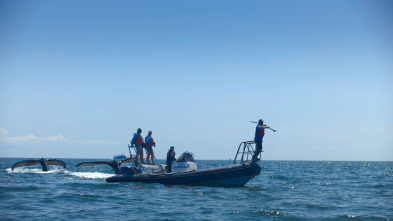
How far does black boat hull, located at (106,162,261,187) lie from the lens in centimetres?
1757

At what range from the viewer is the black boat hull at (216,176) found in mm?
17569

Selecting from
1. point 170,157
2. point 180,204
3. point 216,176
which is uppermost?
point 170,157

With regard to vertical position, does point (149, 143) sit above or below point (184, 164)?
above

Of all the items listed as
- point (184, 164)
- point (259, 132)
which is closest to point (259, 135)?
point (259, 132)

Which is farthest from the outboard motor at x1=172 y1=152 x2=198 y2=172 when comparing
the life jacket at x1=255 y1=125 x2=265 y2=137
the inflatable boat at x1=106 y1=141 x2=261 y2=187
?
the life jacket at x1=255 y1=125 x2=265 y2=137

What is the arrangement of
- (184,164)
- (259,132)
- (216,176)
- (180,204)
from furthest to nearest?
(184,164) < (216,176) < (259,132) < (180,204)

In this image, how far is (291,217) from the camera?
11492 millimetres

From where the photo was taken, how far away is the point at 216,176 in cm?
1817

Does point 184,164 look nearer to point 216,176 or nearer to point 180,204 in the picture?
point 216,176

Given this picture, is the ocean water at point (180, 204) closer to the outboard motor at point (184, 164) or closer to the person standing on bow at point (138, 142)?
the outboard motor at point (184, 164)

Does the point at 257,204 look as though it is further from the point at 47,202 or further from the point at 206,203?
the point at 47,202

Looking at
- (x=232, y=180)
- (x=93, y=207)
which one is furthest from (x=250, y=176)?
(x=93, y=207)

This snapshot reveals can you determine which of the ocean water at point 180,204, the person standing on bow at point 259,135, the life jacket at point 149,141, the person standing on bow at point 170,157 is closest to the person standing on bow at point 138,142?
the life jacket at point 149,141

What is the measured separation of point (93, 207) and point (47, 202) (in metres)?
2.13
